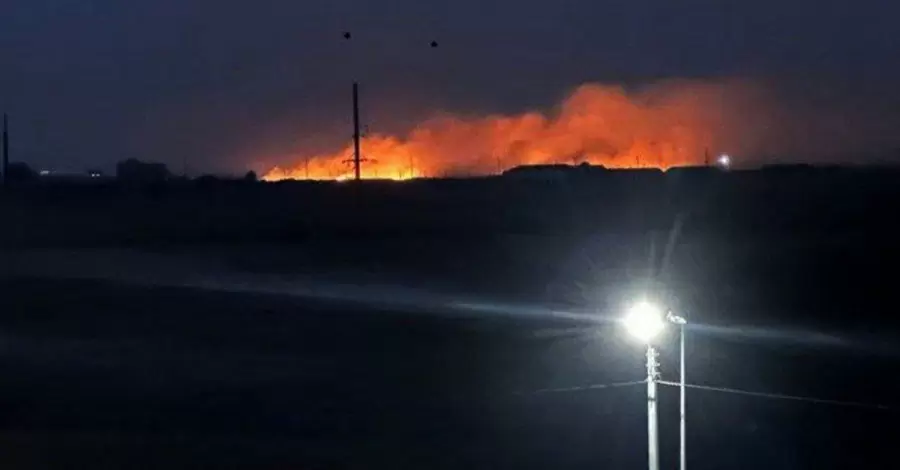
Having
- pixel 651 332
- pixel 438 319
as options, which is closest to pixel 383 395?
pixel 438 319

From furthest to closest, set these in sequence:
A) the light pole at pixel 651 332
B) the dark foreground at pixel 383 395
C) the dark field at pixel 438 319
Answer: the dark field at pixel 438 319 < the dark foreground at pixel 383 395 < the light pole at pixel 651 332

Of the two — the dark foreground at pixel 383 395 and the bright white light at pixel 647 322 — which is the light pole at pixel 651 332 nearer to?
the bright white light at pixel 647 322

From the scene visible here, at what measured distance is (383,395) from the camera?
58.6ft

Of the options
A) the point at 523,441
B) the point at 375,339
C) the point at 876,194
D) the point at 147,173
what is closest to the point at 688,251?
the point at 876,194

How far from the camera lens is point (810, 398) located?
17.6 metres

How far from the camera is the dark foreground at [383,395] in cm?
1484

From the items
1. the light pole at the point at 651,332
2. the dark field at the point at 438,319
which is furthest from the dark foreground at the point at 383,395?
the light pole at the point at 651,332

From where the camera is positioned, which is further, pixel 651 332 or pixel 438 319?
pixel 438 319

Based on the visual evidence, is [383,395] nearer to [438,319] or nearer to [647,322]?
[438,319]

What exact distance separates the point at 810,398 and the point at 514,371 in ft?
13.6

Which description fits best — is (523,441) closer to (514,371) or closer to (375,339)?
(514,371)

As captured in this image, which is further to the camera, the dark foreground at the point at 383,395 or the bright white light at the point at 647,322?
the dark foreground at the point at 383,395

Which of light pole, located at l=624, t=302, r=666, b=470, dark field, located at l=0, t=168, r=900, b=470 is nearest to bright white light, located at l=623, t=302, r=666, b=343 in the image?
light pole, located at l=624, t=302, r=666, b=470

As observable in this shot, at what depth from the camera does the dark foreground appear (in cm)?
1484
